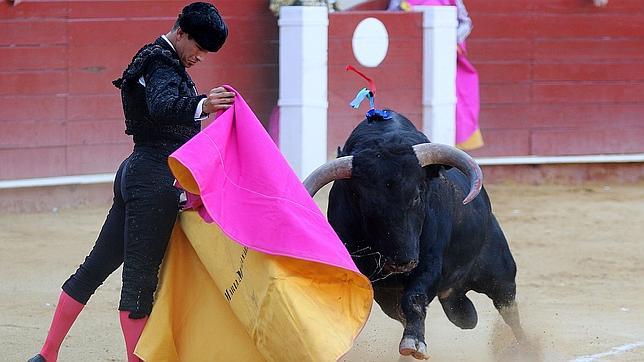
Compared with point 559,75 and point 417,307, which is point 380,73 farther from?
point 417,307

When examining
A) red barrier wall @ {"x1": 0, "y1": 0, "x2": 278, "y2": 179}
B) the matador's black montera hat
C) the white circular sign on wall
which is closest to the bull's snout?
the matador's black montera hat

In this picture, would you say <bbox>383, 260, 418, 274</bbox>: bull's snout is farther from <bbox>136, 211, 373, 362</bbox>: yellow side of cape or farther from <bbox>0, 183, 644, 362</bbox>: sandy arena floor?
<bbox>0, 183, 644, 362</bbox>: sandy arena floor

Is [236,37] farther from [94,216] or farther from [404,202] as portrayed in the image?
Answer: [404,202]

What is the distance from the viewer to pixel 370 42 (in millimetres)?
7434

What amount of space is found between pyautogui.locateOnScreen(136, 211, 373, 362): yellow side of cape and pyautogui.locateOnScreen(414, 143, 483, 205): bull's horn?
0.46 meters

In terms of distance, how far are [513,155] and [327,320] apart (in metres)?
5.83

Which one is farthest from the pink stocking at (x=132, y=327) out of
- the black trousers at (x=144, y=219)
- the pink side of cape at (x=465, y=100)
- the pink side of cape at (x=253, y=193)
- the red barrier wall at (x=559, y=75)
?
the red barrier wall at (x=559, y=75)

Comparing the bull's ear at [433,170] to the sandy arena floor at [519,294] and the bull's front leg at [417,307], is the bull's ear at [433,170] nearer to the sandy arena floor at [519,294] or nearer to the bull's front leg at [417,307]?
the bull's front leg at [417,307]

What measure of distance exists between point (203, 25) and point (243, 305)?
65cm

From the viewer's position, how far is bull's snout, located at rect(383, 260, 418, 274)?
10.1ft

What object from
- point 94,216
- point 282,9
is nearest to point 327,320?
point 94,216

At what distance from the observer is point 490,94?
27.1 ft

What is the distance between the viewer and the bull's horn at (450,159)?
3.22 metres

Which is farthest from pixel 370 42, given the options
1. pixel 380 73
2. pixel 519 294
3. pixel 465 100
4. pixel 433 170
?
pixel 433 170
